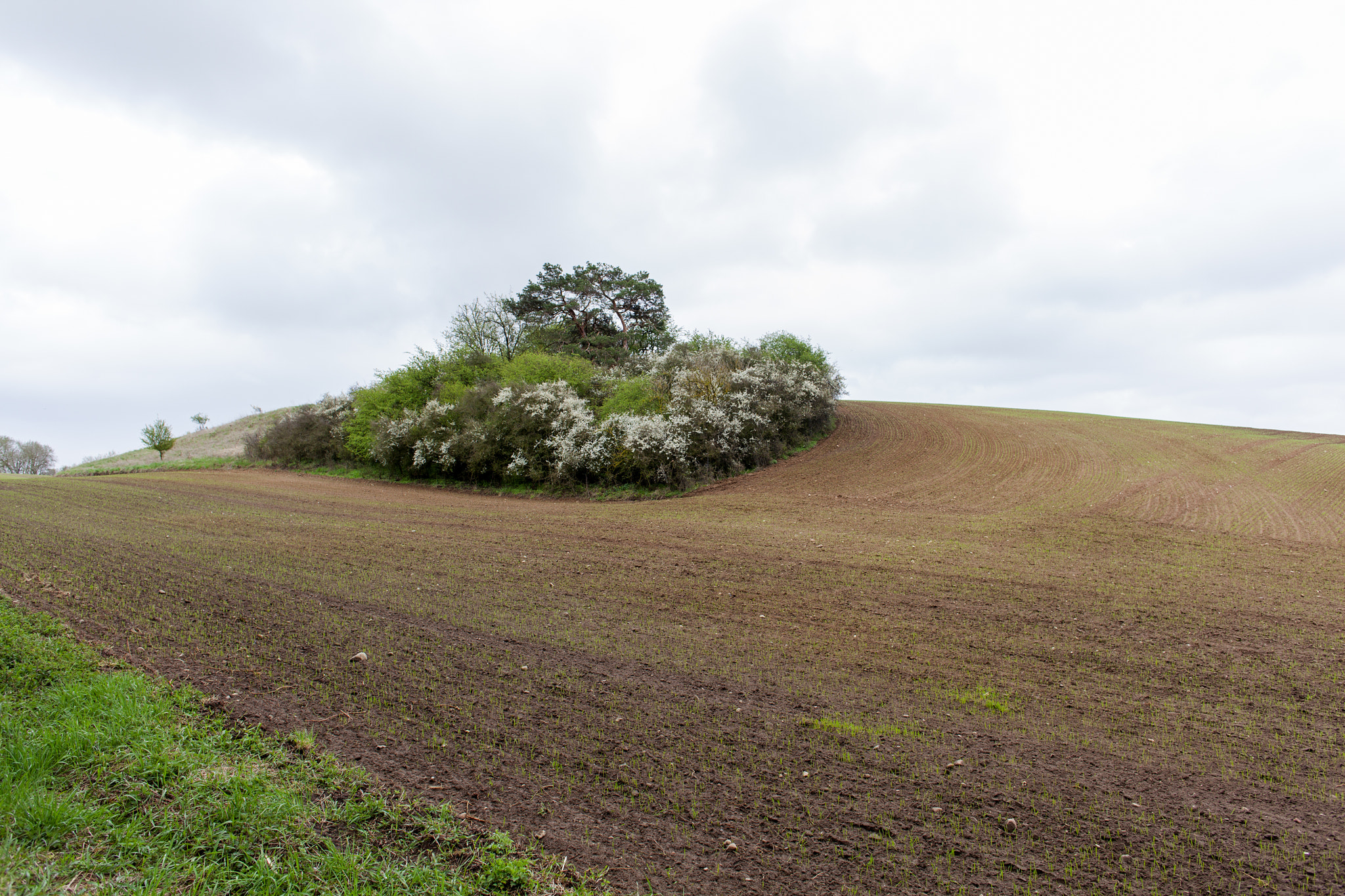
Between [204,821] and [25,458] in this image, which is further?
[25,458]

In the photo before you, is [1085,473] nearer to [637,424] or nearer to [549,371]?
[637,424]

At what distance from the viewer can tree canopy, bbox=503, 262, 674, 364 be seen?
3500 cm

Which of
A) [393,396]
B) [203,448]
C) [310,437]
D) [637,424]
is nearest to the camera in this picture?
[637,424]

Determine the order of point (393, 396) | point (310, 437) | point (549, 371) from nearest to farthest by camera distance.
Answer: point (549, 371), point (393, 396), point (310, 437)

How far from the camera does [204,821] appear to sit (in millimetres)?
3408

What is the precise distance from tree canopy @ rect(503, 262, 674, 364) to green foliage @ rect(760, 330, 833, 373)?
25.9ft

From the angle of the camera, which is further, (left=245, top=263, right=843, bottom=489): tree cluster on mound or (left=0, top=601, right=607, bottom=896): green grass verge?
(left=245, top=263, right=843, bottom=489): tree cluster on mound

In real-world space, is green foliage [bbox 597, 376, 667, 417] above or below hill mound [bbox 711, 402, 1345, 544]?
above

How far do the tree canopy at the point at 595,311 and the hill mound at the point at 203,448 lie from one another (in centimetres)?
1984

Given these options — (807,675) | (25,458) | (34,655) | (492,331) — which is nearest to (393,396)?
(492,331)

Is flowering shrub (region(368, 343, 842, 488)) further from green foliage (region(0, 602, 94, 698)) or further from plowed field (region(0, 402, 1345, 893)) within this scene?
green foliage (region(0, 602, 94, 698))

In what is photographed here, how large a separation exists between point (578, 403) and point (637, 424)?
153 inches

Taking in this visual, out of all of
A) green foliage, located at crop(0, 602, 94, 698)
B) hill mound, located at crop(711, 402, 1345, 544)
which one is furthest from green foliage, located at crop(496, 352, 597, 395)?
green foliage, located at crop(0, 602, 94, 698)

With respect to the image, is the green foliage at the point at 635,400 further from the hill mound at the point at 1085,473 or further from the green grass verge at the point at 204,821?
the green grass verge at the point at 204,821
